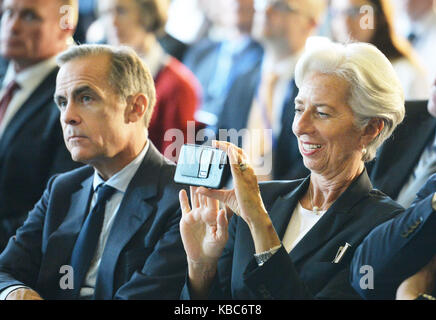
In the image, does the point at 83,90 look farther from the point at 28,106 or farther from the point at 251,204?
the point at 251,204

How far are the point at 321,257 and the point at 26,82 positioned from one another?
1.57m

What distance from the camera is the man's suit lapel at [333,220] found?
87.0 inches

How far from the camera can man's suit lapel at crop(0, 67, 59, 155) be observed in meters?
2.96

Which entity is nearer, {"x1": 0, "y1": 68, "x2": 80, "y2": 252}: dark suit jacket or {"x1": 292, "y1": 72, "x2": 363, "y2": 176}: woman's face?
{"x1": 292, "y1": 72, "x2": 363, "y2": 176}: woman's face

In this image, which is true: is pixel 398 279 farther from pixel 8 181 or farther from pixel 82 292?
pixel 8 181

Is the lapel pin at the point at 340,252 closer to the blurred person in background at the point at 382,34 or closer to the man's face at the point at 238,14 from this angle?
the blurred person in background at the point at 382,34

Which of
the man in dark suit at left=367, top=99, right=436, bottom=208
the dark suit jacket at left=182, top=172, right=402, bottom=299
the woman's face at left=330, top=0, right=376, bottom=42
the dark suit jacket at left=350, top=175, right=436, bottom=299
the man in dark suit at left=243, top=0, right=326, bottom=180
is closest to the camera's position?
the dark suit jacket at left=350, top=175, right=436, bottom=299

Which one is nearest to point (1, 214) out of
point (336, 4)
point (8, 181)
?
point (8, 181)

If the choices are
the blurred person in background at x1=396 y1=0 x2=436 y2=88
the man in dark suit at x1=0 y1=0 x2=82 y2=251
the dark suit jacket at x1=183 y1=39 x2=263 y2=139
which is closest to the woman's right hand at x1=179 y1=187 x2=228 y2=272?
the dark suit jacket at x1=183 y1=39 x2=263 y2=139

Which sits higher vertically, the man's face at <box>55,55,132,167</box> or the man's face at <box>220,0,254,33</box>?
the man's face at <box>220,0,254,33</box>

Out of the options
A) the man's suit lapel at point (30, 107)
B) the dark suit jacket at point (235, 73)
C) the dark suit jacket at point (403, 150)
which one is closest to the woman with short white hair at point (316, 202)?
the dark suit jacket at point (403, 150)

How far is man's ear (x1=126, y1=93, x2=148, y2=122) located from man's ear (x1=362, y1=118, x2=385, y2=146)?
2.68 feet

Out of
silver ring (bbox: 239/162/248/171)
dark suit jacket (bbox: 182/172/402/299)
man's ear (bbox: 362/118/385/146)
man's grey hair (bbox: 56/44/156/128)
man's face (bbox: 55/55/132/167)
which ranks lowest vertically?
dark suit jacket (bbox: 182/172/402/299)

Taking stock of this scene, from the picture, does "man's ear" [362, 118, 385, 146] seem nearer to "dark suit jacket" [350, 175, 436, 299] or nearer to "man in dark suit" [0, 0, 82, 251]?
"dark suit jacket" [350, 175, 436, 299]
